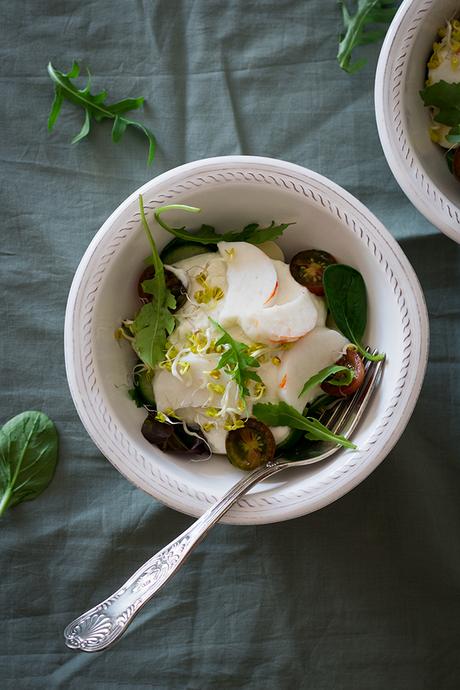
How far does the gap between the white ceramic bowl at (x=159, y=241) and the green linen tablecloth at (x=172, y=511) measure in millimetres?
275

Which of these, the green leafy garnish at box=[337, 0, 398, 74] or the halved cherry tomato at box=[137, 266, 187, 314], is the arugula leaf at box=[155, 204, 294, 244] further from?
the green leafy garnish at box=[337, 0, 398, 74]

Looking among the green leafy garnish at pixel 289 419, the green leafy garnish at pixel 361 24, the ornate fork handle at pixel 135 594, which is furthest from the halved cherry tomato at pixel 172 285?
the green leafy garnish at pixel 361 24

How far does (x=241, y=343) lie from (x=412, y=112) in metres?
0.51

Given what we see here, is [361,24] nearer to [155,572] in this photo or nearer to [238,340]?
[238,340]

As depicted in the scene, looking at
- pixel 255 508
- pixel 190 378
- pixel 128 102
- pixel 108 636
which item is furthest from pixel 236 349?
pixel 128 102

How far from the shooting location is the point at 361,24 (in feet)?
4.87

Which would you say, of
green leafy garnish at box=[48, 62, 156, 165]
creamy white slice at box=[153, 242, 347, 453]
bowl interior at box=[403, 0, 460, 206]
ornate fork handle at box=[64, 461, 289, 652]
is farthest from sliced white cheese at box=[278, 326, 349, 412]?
green leafy garnish at box=[48, 62, 156, 165]

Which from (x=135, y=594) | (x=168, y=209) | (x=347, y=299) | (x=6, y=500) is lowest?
(x=6, y=500)

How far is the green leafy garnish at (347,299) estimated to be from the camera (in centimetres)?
128

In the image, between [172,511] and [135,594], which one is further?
[172,511]

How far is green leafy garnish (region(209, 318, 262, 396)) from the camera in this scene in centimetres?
117

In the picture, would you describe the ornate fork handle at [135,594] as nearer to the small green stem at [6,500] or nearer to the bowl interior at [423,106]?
the small green stem at [6,500]

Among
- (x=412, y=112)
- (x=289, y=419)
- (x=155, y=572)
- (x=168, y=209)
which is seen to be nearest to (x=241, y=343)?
(x=289, y=419)

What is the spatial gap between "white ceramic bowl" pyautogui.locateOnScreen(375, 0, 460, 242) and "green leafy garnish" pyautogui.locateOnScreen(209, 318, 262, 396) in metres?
0.38
